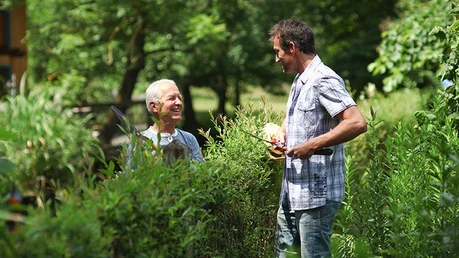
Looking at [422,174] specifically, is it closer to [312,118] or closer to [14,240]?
[312,118]

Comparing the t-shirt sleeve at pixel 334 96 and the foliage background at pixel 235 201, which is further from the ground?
the t-shirt sleeve at pixel 334 96

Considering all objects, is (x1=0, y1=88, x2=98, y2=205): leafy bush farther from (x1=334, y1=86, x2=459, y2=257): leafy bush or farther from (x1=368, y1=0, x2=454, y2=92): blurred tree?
(x1=334, y1=86, x2=459, y2=257): leafy bush

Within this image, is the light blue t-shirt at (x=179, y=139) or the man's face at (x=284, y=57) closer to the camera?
the man's face at (x=284, y=57)

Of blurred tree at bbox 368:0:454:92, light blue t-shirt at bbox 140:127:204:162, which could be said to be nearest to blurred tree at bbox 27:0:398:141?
blurred tree at bbox 368:0:454:92

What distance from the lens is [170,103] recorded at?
196 inches

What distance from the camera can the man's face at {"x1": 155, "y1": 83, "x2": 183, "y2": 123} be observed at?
4.96m

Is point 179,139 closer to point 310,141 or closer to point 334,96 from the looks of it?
point 310,141

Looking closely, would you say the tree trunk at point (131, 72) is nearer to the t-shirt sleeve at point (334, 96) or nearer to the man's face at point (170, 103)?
the man's face at point (170, 103)

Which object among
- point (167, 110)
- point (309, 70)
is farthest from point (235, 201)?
point (309, 70)

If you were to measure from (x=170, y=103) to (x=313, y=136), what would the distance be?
101 centimetres

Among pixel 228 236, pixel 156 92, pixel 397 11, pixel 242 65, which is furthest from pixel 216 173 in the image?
pixel 242 65

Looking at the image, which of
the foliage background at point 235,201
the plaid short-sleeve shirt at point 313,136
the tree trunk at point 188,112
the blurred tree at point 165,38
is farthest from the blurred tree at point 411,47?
the tree trunk at point 188,112

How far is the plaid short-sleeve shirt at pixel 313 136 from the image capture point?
442 cm

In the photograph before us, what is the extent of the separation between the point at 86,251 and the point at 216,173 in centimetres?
146
